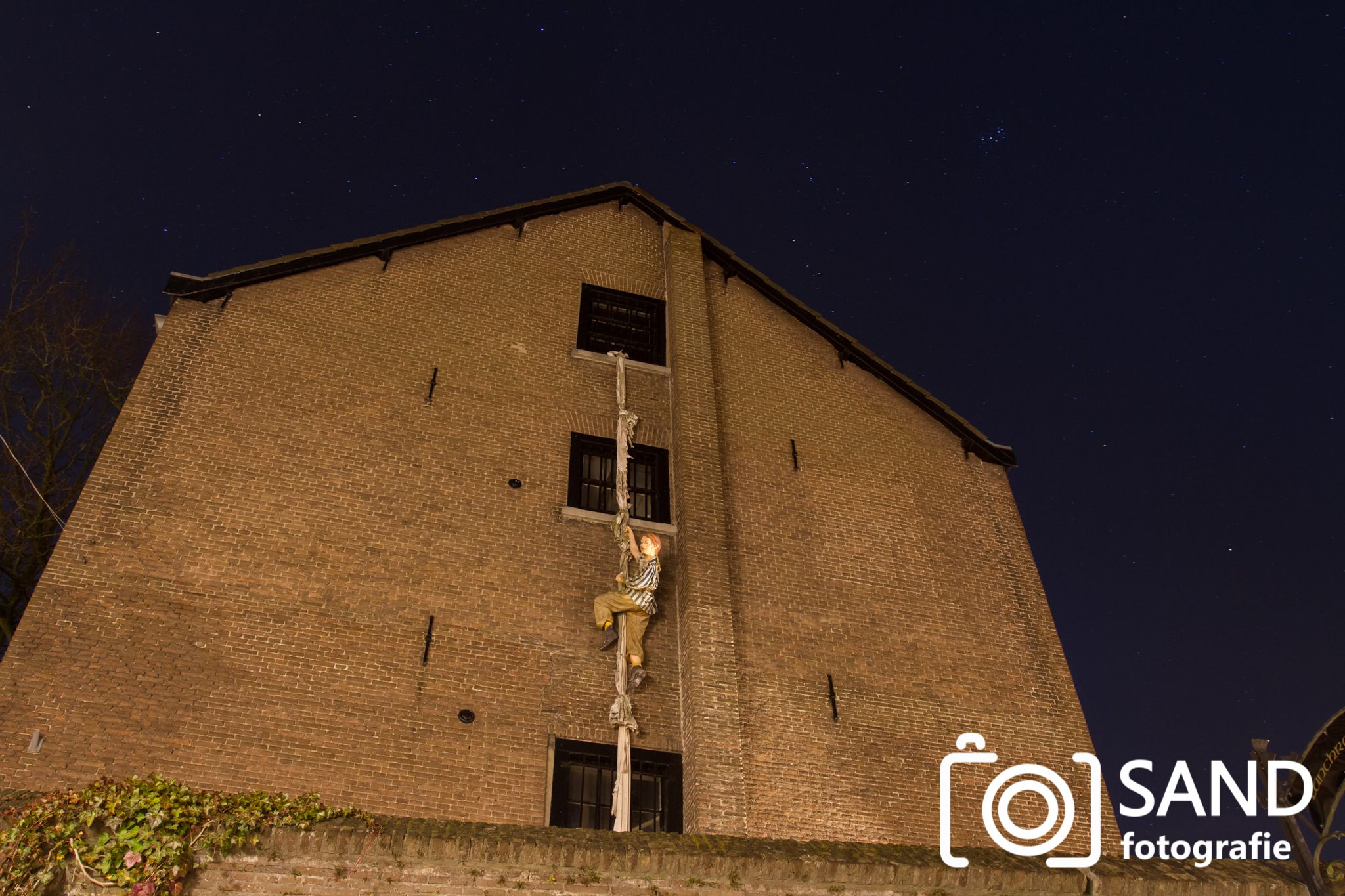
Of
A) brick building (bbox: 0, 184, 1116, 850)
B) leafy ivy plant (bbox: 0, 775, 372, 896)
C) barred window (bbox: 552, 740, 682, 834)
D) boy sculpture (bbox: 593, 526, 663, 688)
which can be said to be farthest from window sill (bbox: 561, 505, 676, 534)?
leafy ivy plant (bbox: 0, 775, 372, 896)

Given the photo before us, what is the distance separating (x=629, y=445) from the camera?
14258mm

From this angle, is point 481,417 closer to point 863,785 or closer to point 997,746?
point 863,785

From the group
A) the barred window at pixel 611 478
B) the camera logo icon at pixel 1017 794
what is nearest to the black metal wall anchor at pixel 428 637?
the barred window at pixel 611 478

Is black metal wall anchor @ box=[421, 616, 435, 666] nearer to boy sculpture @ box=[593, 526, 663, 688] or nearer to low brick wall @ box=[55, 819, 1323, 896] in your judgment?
boy sculpture @ box=[593, 526, 663, 688]

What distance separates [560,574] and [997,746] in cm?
625

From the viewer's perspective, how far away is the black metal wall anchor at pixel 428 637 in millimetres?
11156

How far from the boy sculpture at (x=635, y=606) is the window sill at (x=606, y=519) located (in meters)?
0.84

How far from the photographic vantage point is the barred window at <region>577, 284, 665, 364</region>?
16000 mm

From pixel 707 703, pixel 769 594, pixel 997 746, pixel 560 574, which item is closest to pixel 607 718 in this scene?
pixel 707 703

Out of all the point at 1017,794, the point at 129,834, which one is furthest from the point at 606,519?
the point at 129,834

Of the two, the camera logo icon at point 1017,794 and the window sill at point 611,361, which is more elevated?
the window sill at point 611,361

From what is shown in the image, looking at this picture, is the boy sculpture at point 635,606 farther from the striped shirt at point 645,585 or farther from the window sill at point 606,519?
the window sill at point 606,519

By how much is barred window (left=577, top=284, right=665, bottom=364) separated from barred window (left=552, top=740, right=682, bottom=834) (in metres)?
6.81

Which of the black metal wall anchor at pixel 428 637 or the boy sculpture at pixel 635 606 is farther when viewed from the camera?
the boy sculpture at pixel 635 606
